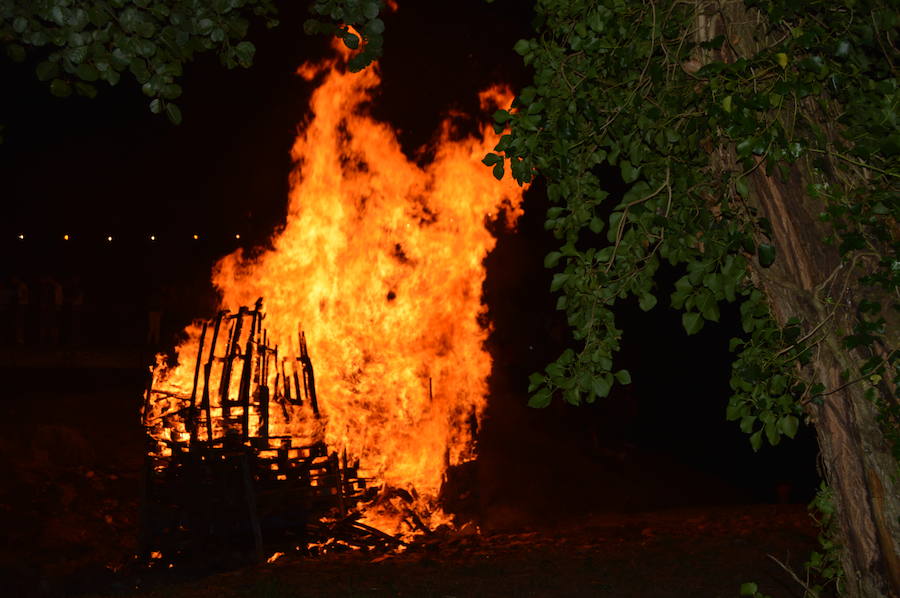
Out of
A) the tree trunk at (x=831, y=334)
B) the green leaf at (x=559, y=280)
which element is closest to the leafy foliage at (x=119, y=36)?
the green leaf at (x=559, y=280)

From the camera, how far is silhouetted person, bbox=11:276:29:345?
19.7m

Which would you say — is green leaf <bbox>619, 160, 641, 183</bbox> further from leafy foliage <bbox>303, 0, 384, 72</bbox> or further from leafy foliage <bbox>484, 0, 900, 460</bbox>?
leafy foliage <bbox>303, 0, 384, 72</bbox>

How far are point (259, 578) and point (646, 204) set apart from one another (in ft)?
20.2

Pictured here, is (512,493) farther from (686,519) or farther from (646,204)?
(646,204)

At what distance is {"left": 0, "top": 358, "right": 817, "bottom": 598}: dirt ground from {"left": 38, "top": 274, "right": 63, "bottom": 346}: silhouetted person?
22.5 feet

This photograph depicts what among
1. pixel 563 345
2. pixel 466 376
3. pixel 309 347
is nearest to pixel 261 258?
pixel 309 347

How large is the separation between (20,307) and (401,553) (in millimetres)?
14535

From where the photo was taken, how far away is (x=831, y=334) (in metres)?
2.71

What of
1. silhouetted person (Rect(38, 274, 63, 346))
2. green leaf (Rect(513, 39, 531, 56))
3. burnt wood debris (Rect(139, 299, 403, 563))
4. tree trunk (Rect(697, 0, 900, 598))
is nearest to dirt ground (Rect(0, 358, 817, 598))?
burnt wood debris (Rect(139, 299, 403, 563))

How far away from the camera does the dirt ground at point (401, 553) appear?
7504 mm

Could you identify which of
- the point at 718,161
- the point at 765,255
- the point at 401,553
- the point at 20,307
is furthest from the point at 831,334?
the point at 20,307

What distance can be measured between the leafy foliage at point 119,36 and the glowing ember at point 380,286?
26.9 ft

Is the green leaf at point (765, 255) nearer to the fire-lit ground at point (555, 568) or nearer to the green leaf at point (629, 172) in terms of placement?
the green leaf at point (629, 172)

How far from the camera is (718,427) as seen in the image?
57.8 feet
